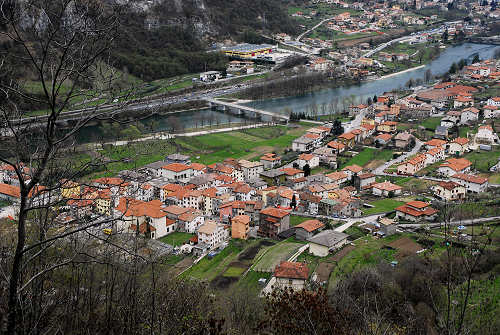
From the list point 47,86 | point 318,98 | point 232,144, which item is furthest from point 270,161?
point 47,86

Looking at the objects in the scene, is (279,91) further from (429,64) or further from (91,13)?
(91,13)

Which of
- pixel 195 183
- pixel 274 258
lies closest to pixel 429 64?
pixel 195 183

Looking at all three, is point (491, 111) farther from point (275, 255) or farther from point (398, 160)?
point (275, 255)

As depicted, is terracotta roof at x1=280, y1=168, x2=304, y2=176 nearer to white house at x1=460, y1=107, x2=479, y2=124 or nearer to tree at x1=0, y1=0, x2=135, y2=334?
white house at x1=460, y1=107, x2=479, y2=124

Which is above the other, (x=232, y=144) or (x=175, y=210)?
(x=175, y=210)

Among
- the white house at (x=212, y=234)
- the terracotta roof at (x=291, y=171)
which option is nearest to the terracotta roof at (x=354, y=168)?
the terracotta roof at (x=291, y=171)

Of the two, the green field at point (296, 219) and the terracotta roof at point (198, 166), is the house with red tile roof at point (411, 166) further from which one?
the terracotta roof at point (198, 166)
